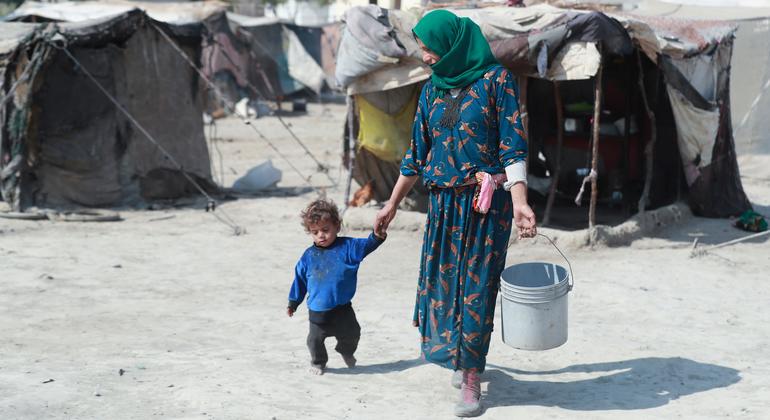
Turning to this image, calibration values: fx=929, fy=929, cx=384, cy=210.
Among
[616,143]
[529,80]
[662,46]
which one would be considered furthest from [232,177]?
[662,46]

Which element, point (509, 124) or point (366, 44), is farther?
point (366, 44)

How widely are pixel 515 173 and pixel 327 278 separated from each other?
3.67 feet

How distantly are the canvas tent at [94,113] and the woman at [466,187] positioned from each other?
6.13 metres

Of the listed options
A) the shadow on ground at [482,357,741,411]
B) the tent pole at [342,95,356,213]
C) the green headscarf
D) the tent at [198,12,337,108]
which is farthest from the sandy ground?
the tent at [198,12,337,108]

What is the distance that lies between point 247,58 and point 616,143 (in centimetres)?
1320

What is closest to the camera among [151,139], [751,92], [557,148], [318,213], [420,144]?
[420,144]

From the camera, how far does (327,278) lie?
4.41m

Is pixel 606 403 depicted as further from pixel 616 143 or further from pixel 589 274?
pixel 616 143

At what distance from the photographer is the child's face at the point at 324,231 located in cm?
435

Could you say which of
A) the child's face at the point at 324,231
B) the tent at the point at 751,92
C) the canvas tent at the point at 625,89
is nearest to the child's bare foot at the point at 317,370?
the child's face at the point at 324,231

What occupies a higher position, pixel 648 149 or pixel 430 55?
pixel 430 55

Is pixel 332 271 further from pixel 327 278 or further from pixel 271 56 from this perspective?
pixel 271 56

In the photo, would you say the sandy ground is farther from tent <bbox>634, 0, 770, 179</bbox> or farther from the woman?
tent <bbox>634, 0, 770, 179</bbox>

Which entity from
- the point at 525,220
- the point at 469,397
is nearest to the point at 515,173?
the point at 525,220
